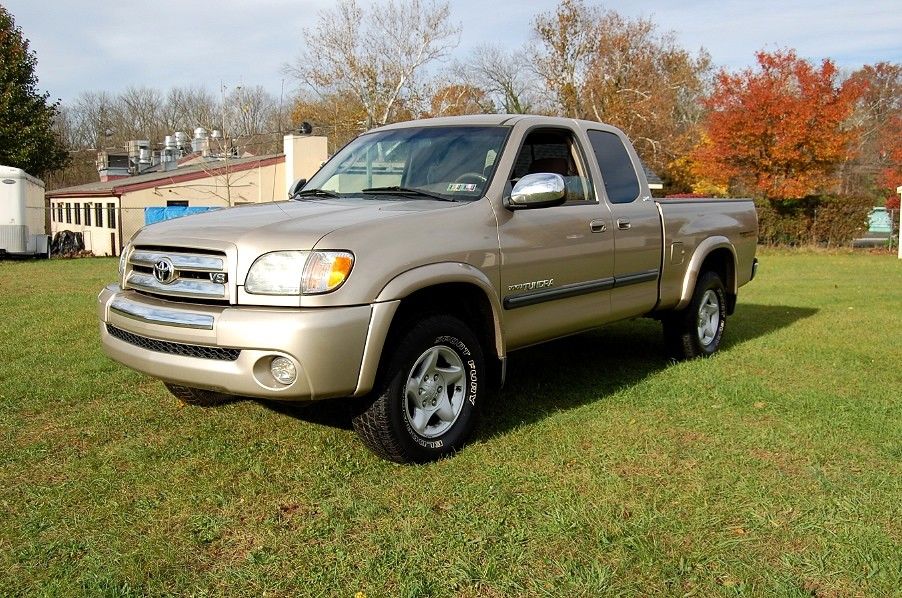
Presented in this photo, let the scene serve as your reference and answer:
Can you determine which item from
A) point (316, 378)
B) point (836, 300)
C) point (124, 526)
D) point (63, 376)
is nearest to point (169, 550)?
point (124, 526)

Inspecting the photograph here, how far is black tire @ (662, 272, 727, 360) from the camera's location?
6.84 metres

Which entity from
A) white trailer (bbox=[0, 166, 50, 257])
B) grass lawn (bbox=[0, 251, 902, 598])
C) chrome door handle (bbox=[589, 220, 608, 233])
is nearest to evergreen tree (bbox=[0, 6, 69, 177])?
white trailer (bbox=[0, 166, 50, 257])

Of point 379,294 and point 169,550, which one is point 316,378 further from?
point 169,550

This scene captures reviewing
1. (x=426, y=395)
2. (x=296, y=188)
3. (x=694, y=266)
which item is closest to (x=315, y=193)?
(x=296, y=188)

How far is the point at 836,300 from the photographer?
1162 centimetres

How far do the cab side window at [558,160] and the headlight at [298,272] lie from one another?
1812 mm

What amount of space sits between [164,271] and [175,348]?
1.36 ft

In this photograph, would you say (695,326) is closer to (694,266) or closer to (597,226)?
(694,266)

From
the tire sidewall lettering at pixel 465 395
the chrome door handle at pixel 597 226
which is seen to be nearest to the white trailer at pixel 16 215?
the chrome door handle at pixel 597 226

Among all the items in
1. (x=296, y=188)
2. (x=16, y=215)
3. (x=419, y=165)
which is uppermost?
(x=419, y=165)

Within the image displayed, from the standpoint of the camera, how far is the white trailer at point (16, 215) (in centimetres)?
2111

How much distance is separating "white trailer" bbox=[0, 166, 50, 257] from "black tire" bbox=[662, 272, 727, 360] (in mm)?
19743

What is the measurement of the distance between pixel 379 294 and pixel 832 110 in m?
24.9

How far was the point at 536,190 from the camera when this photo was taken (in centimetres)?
469
